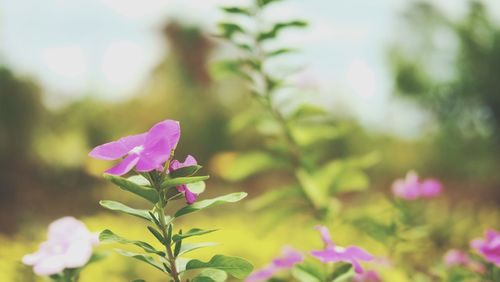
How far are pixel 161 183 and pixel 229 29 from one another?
766 millimetres

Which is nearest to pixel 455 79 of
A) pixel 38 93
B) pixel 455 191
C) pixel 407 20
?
pixel 455 191

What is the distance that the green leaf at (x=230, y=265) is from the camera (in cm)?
88

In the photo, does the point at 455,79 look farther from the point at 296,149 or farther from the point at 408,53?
the point at 296,149

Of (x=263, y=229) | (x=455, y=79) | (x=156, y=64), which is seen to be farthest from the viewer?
(x=156, y=64)

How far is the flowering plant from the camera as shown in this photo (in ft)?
2.63

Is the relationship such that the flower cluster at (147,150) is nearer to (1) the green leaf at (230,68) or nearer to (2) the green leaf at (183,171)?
(2) the green leaf at (183,171)

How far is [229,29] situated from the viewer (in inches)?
59.7

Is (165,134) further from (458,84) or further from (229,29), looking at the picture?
(458,84)

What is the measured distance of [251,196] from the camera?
292 inches

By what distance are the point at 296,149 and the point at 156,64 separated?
11.7m

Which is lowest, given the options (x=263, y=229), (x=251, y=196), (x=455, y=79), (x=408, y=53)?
(x=263, y=229)

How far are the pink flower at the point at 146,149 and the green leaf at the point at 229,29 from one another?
73 centimetres

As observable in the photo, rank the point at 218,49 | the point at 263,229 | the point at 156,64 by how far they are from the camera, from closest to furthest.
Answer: the point at 263,229 < the point at 156,64 < the point at 218,49

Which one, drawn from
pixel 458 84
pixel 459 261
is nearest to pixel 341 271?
pixel 459 261
